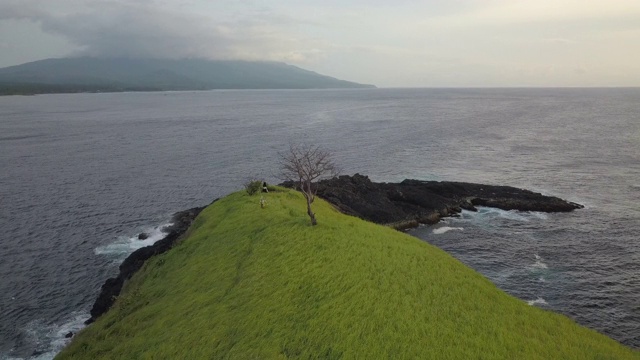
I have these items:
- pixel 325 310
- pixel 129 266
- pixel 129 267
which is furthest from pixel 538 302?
pixel 129 266

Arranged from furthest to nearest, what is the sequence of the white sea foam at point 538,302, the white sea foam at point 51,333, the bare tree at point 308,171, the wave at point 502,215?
the wave at point 502,215 → the white sea foam at point 538,302 → the bare tree at point 308,171 → the white sea foam at point 51,333

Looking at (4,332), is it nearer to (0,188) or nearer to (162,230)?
(162,230)

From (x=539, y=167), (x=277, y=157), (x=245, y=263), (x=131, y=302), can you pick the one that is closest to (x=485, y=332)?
(x=245, y=263)

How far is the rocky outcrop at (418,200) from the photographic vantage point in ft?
203

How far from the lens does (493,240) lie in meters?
54.4

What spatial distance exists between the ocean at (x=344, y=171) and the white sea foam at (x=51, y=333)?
0.50ft

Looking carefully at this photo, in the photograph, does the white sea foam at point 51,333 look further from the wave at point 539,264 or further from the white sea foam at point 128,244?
the wave at point 539,264

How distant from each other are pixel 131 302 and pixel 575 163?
96455mm

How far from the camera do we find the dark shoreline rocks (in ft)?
127

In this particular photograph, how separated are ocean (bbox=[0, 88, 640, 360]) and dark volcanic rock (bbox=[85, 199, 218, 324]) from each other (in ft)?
5.19

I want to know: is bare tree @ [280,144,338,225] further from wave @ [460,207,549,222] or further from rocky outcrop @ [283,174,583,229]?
wave @ [460,207,549,222]

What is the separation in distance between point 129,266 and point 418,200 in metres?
41.7

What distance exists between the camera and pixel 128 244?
54.7 meters

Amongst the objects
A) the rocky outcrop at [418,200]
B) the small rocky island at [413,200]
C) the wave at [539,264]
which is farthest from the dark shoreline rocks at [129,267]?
the wave at [539,264]
